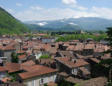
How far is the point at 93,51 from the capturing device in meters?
55.4

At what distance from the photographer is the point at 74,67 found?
32781 millimetres

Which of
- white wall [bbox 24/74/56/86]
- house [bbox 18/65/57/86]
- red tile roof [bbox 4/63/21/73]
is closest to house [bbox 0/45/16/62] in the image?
red tile roof [bbox 4/63/21/73]

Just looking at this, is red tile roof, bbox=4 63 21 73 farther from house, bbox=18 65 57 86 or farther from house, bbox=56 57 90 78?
house, bbox=56 57 90 78

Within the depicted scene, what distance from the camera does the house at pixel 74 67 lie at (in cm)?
3169

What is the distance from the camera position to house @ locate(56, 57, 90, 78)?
3169cm

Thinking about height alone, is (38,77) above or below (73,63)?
below

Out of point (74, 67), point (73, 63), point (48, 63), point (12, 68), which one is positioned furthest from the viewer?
point (48, 63)

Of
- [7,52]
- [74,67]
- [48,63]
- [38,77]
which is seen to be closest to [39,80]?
[38,77]

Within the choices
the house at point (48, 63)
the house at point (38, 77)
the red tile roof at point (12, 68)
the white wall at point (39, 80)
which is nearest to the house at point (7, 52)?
the red tile roof at point (12, 68)

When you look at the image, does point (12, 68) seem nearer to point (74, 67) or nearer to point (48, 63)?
point (48, 63)

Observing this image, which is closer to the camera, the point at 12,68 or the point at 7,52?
the point at 12,68

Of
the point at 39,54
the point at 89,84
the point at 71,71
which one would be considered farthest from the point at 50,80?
the point at 39,54

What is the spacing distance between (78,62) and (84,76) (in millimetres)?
5337

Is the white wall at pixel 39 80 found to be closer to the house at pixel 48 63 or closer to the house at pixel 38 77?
the house at pixel 38 77
